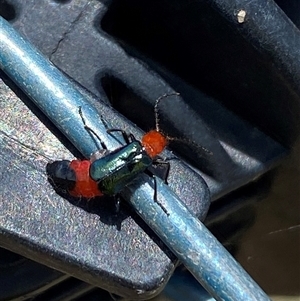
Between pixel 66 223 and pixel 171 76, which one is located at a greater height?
pixel 171 76

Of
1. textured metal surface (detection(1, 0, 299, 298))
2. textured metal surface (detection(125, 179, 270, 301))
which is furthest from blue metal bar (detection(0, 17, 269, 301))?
textured metal surface (detection(1, 0, 299, 298))

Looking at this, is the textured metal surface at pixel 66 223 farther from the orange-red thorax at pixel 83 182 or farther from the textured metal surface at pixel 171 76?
the textured metal surface at pixel 171 76

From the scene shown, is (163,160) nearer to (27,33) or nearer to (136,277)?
(136,277)

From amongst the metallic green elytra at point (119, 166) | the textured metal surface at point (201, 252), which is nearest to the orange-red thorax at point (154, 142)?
the metallic green elytra at point (119, 166)

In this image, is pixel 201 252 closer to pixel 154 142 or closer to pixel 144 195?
pixel 144 195

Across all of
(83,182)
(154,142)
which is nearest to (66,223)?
(83,182)

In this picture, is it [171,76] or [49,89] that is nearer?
[49,89]

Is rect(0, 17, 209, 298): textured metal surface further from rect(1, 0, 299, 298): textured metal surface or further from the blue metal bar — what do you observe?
rect(1, 0, 299, 298): textured metal surface
